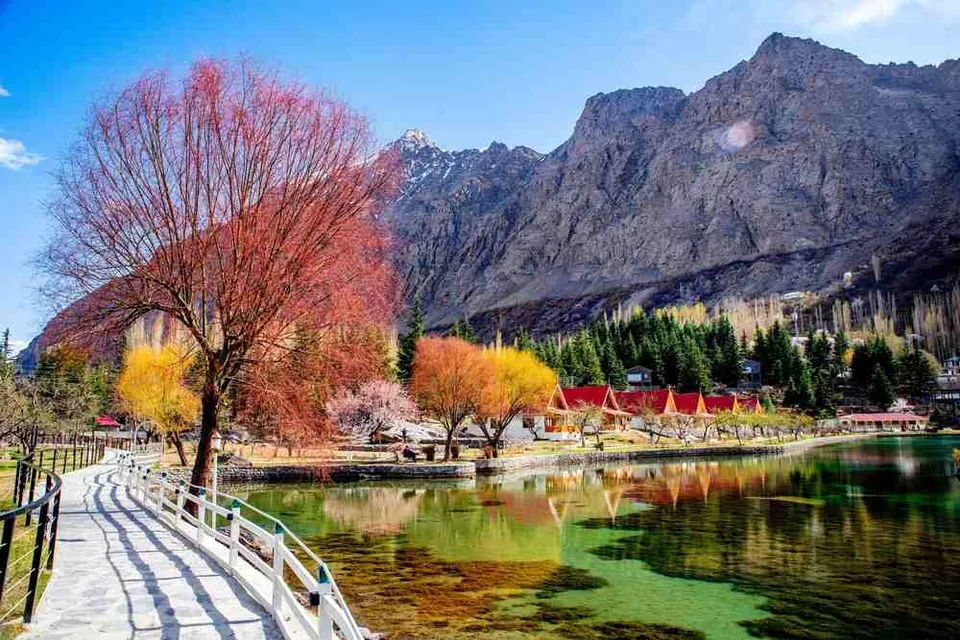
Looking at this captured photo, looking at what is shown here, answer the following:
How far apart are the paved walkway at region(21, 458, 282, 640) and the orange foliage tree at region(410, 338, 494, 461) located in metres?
36.1

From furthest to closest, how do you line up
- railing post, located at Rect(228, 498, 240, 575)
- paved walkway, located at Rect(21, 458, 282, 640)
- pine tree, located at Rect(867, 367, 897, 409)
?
pine tree, located at Rect(867, 367, 897, 409)
railing post, located at Rect(228, 498, 240, 575)
paved walkway, located at Rect(21, 458, 282, 640)

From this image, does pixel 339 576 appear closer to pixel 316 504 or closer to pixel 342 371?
pixel 342 371

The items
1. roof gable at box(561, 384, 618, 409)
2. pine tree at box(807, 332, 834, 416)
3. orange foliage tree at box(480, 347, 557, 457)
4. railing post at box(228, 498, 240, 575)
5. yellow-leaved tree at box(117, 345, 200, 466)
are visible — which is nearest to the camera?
railing post at box(228, 498, 240, 575)

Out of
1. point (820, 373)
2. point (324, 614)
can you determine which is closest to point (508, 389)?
point (324, 614)

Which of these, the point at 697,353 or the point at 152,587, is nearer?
the point at 152,587

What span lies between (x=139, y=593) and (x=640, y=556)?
51.6 ft

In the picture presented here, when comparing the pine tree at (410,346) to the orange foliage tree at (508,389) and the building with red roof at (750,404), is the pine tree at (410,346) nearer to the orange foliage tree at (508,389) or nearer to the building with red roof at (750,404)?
the orange foliage tree at (508,389)

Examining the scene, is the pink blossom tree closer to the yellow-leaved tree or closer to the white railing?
the yellow-leaved tree

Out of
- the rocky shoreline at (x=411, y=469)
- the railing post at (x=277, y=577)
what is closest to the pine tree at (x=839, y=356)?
the rocky shoreline at (x=411, y=469)

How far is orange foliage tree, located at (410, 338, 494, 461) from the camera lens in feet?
171

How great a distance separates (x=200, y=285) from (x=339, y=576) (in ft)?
29.3

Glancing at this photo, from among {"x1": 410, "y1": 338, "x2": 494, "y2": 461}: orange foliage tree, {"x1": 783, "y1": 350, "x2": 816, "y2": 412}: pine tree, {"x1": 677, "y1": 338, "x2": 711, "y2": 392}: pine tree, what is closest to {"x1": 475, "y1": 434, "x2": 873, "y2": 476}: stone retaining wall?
{"x1": 410, "y1": 338, "x2": 494, "y2": 461}: orange foliage tree

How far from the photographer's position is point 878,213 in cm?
19800

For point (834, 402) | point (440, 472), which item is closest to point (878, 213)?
point (834, 402)
